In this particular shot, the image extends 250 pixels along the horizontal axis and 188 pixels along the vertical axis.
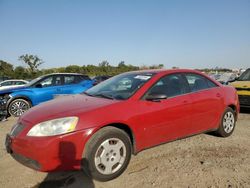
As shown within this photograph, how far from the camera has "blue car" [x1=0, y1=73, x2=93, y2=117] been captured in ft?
28.1

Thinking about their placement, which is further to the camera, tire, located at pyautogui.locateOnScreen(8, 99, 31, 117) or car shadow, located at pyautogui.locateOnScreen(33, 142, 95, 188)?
tire, located at pyautogui.locateOnScreen(8, 99, 31, 117)

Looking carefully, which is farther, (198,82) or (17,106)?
(17,106)

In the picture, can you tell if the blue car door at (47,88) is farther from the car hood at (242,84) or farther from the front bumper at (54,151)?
the car hood at (242,84)

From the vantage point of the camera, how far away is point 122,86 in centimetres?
461

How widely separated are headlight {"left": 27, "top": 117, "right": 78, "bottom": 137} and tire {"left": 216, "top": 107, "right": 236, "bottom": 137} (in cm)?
335

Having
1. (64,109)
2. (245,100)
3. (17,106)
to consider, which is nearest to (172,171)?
(64,109)

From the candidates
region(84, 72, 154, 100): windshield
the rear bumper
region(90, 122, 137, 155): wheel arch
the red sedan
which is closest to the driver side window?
the red sedan

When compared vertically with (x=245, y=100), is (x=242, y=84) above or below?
above

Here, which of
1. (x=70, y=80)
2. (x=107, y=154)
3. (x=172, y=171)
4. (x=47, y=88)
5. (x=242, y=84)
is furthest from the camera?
(x=70, y=80)

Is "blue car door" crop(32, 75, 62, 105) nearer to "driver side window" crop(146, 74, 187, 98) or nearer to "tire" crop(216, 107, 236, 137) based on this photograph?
"driver side window" crop(146, 74, 187, 98)

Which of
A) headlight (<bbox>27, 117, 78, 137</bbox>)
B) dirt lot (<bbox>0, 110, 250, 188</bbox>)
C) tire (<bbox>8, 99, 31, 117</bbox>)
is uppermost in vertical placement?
headlight (<bbox>27, 117, 78, 137</bbox>)

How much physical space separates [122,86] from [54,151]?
1829 mm

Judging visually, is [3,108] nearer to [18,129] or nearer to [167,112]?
[18,129]

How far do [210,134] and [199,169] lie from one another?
2058 mm
